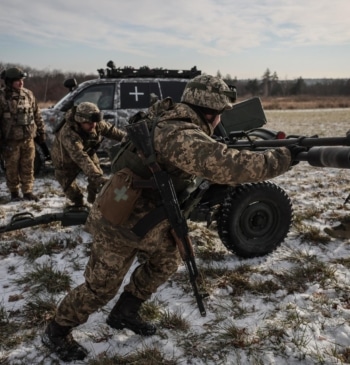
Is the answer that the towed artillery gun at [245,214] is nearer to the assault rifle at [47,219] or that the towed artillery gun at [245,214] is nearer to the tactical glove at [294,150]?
the assault rifle at [47,219]

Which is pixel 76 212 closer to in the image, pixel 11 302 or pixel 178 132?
pixel 11 302

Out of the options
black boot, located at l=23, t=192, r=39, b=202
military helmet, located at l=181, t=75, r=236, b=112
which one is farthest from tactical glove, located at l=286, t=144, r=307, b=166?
black boot, located at l=23, t=192, r=39, b=202

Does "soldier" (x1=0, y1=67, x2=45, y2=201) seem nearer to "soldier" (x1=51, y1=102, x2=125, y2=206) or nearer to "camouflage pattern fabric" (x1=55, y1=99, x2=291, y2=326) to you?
"soldier" (x1=51, y1=102, x2=125, y2=206)

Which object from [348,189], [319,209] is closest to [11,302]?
[319,209]

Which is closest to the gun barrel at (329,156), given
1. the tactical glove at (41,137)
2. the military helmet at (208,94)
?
the military helmet at (208,94)

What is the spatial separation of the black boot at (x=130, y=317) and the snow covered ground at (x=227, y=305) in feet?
0.22

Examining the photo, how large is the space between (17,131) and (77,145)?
2.14 meters

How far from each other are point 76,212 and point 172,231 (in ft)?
7.31

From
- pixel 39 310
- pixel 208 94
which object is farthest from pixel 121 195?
pixel 39 310

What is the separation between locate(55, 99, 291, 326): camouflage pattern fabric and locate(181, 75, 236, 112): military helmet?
0.09 m

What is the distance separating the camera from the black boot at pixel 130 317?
2.78 meters

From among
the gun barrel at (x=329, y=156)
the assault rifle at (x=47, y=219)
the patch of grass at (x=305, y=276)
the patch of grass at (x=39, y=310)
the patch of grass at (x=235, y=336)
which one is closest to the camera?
the gun barrel at (x=329, y=156)

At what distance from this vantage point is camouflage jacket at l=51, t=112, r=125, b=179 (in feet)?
14.1

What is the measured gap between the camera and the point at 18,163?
20.2 feet
